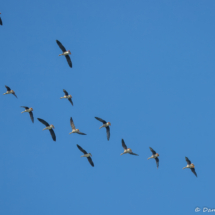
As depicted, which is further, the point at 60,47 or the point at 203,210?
the point at 60,47

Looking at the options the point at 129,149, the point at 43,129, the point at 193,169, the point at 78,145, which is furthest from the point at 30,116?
the point at 193,169

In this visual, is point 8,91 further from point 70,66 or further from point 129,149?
point 129,149

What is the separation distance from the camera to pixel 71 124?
61312 mm

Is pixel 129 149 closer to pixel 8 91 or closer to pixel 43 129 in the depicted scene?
pixel 43 129

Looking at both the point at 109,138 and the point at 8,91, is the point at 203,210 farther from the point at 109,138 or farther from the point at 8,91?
the point at 8,91

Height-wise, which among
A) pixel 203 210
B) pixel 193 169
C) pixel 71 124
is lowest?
pixel 203 210

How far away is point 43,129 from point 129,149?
9.50 m

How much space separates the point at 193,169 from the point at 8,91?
72.2ft

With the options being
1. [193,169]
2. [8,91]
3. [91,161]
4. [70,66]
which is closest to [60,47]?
[70,66]

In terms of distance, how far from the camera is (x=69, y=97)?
62.0 metres

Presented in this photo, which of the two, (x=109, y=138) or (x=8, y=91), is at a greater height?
(x=8, y=91)

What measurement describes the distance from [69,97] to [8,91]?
6.80 meters

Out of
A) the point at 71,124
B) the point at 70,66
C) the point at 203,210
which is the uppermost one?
the point at 70,66

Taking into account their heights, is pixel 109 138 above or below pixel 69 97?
below
